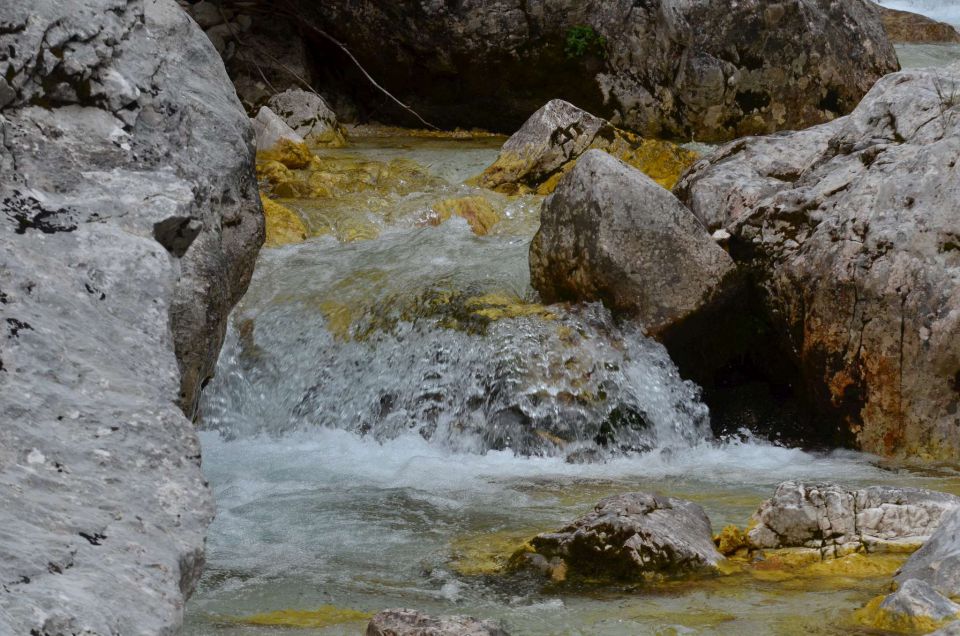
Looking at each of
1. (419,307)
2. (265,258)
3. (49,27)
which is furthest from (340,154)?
(49,27)

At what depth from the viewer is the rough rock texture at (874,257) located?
5.57 m

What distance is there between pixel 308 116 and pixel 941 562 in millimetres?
9723

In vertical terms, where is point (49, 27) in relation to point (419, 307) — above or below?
above

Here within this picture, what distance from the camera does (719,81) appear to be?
11469mm

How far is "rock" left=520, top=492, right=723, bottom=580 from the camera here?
3.63m

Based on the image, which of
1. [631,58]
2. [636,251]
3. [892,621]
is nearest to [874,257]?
[636,251]

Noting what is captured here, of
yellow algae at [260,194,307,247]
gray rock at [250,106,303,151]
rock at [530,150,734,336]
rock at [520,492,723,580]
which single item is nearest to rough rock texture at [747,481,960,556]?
rock at [520,492,723,580]

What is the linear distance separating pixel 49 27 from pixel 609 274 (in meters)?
4.46

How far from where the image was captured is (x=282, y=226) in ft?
28.5

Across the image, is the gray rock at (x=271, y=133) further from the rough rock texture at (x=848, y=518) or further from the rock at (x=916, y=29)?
the rock at (x=916, y=29)

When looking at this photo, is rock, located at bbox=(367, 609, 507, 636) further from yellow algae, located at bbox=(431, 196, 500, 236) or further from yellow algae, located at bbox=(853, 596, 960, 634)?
yellow algae, located at bbox=(431, 196, 500, 236)

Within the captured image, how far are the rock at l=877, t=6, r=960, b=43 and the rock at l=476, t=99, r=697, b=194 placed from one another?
6.83 metres

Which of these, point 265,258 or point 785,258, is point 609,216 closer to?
point 785,258

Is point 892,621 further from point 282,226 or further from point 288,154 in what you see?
point 288,154
